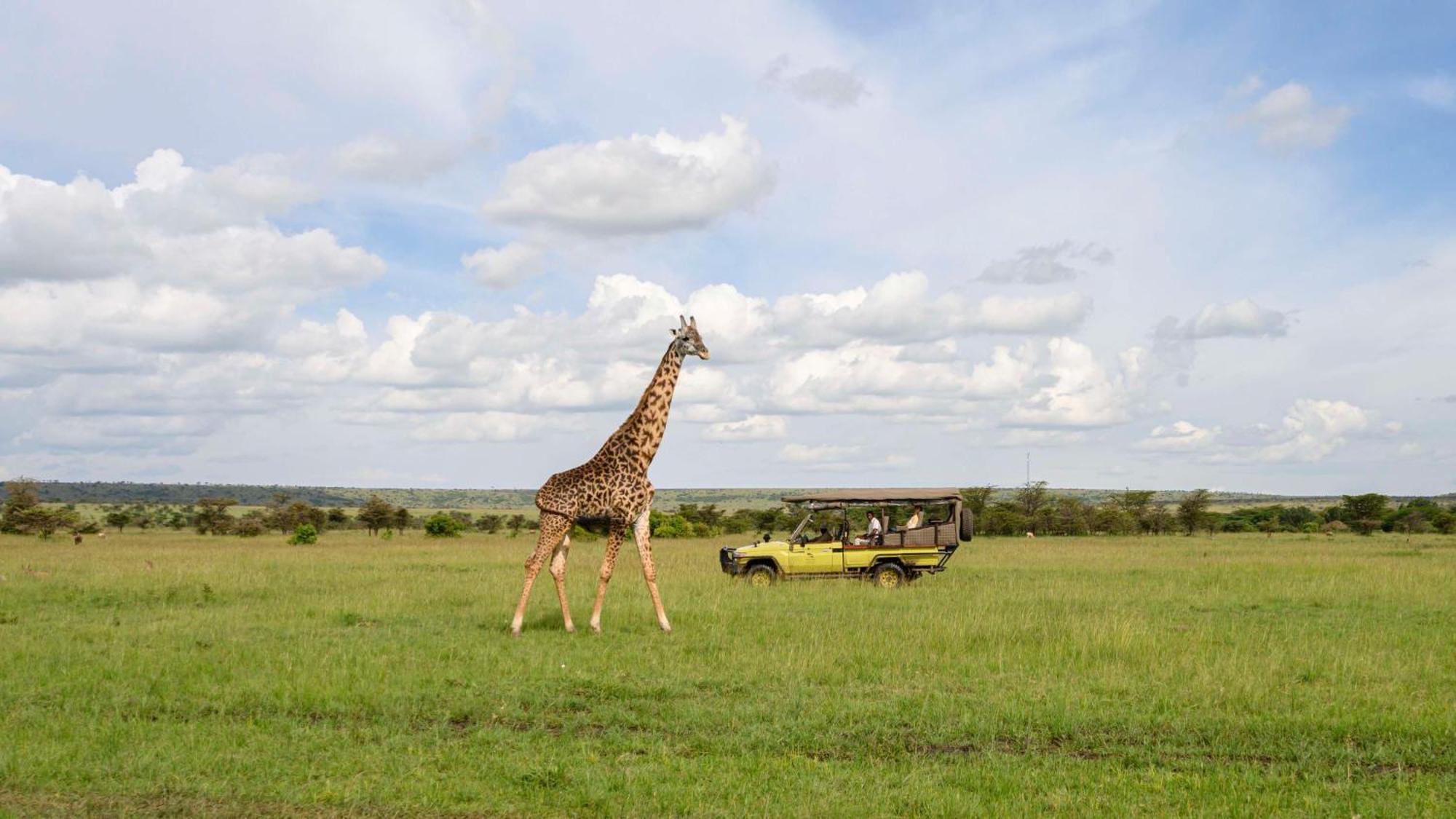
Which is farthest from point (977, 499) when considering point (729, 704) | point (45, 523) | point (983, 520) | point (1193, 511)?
point (729, 704)

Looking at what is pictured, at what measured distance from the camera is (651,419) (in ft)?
54.4

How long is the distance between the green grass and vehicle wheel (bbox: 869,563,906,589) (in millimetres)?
1870

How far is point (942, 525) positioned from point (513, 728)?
46.3ft

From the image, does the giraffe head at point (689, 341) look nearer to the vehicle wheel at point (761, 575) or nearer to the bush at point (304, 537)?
the vehicle wheel at point (761, 575)

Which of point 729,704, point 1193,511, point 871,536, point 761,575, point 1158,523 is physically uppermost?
point 1193,511

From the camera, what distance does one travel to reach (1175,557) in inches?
1339

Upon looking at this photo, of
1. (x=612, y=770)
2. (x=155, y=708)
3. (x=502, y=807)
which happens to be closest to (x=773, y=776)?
(x=612, y=770)

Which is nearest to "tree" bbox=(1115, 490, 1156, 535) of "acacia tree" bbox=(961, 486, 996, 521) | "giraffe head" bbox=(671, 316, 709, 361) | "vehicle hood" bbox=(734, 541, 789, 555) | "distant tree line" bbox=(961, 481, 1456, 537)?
"distant tree line" bbox=(961, 481, 1456, 537)

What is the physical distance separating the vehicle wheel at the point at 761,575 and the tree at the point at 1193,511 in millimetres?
42284

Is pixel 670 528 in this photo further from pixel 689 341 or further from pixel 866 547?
pixel 689 341

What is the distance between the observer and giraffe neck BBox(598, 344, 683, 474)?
16375mm

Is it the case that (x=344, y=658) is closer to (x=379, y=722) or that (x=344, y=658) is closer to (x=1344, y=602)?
(x=379, y=722)

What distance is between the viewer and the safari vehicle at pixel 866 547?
74.3ft

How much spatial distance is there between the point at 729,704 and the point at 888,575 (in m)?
12.5
